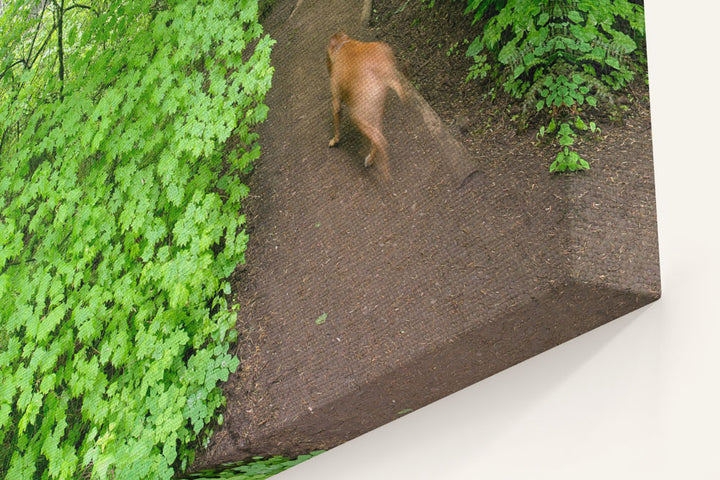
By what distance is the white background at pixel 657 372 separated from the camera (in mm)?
1979

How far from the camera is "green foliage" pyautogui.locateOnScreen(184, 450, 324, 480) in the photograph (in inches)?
102

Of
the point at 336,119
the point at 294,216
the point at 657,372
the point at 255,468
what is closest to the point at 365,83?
the point at 336,119

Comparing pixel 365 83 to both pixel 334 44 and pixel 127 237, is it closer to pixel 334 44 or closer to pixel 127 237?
pixel 334 44

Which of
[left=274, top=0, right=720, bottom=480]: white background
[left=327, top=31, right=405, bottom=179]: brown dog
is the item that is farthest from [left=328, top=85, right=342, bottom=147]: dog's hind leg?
[left=274, top=0, right=720, bottom=480]: white background

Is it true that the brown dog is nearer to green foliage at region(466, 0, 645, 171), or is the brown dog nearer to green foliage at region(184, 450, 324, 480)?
green foliage at region(466, 0, 645, 171)

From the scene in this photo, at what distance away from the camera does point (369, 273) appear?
7.62 feet

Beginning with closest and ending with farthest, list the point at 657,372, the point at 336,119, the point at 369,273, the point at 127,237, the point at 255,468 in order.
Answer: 1. the point at 657,372
2. the point at 369,273
3. the point at 336,119
4. the point at 255,468
5. the point at 127,237

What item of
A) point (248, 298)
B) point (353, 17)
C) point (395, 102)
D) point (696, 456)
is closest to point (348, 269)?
point (248, 298)

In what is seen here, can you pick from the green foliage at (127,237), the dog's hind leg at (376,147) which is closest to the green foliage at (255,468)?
the green foliage at (127,237)

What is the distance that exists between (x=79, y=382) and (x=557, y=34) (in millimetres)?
2307

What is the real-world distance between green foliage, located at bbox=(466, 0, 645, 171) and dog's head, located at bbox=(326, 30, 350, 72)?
1.93ft

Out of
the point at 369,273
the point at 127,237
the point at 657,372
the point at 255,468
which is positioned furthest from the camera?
the point at 127,237

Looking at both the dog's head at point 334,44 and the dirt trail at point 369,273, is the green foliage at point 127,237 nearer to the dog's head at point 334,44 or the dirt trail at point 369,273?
the dirt trail at point 369,273

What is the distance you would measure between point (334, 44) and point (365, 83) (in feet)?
0.76
